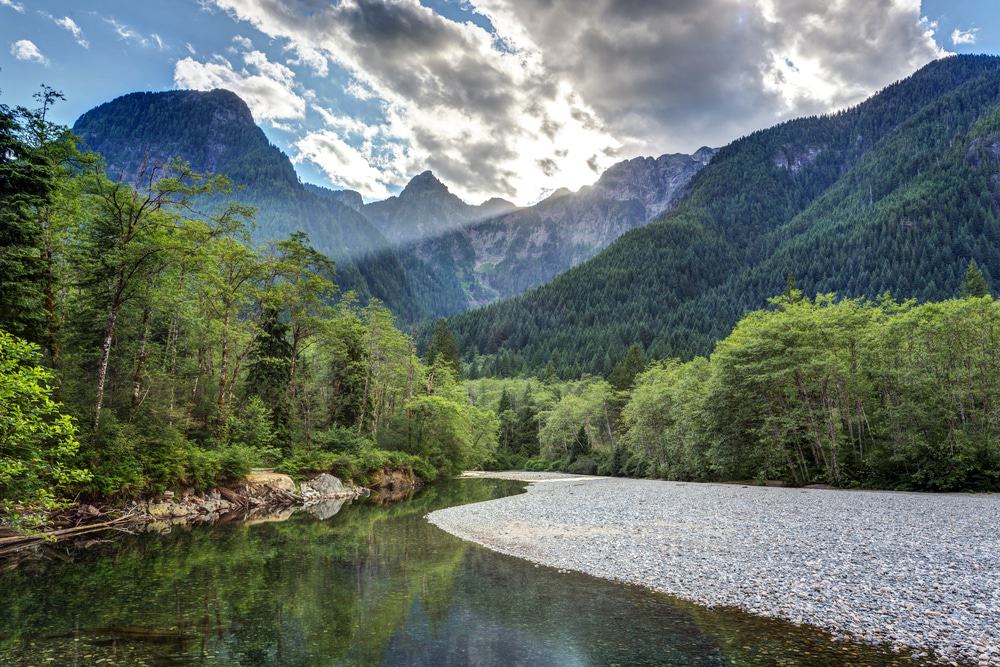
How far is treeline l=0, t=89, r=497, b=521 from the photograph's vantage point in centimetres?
1769

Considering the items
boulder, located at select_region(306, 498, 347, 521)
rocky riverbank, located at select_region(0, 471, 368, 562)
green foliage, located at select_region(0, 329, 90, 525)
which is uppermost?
green foliage, located at select_region(0, 329, 90, 525)

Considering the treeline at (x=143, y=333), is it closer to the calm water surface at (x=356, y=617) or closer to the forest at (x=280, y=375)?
the forest at (x=280, y=375)

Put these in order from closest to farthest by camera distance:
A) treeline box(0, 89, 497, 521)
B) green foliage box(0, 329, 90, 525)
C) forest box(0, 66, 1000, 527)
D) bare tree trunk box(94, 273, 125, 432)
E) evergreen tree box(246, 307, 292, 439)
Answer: green foliage box(0, 329, 90, 525), treeline box(0, 89, 497, 521), forest box(0, 66, 1000, 527), bare tree trunk box(94, 273, 125, 432), evergreen tree box(246, 307, 292, 439)

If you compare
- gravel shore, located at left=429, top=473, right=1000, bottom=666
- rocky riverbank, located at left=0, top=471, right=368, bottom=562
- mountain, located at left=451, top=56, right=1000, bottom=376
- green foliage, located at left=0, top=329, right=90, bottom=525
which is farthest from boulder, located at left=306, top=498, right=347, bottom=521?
mountain, located at left=451, top=56, right=1000, bottom=376

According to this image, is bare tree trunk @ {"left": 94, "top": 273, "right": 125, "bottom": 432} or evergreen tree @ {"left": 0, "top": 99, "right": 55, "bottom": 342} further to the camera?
bare tree trunk @ {"left": 94, "top": 273, "right": 125, "bottom": 432}

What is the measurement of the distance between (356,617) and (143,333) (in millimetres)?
22615

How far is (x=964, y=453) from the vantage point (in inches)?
1164

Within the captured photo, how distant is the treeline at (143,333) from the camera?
17688 mm

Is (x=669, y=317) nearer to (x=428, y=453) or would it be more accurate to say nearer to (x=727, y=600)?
(x=428, y=453)

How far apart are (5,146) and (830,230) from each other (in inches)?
8781

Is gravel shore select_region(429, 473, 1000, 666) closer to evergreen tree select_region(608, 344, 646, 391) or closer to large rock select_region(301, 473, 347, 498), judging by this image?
large rock select_region(301, 473, 347, 498)

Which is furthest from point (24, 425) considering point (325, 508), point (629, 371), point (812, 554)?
point (629, 371)

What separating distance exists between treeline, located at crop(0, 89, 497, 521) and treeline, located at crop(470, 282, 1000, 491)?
98.7 ft

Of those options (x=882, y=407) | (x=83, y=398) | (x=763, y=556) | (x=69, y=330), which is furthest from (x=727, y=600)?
(x=882, y=407)
